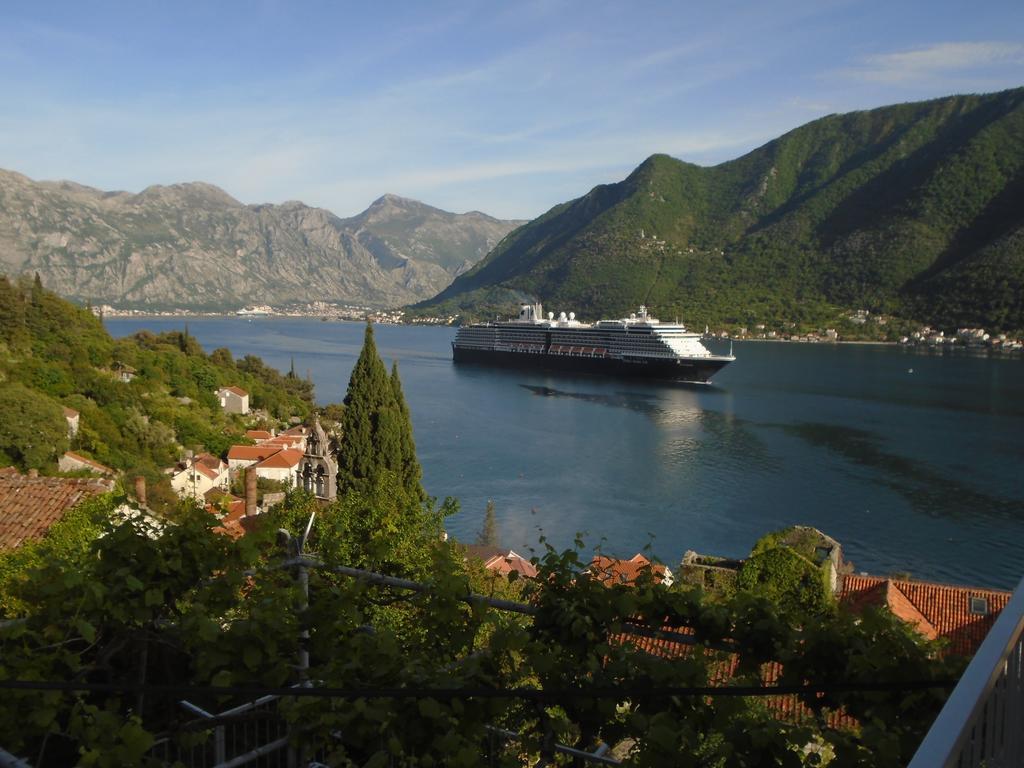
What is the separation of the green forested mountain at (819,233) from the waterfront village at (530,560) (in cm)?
7070

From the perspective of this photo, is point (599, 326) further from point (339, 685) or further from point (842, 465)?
point (339, 685)

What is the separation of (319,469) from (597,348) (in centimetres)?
4284

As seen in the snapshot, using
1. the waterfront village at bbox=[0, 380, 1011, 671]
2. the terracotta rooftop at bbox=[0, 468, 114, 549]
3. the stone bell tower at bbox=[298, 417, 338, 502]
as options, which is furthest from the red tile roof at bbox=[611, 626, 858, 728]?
the stone bell tower at bbox=[298, 417, 338, 502]

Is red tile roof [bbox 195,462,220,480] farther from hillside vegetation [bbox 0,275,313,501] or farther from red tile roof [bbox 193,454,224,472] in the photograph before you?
hillside vegetation [bbox 0,275,313,501]

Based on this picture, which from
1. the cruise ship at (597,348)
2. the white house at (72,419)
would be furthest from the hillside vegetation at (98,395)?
the cruise ship at (597,348)

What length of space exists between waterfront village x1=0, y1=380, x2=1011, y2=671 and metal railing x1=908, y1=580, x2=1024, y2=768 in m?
0.83

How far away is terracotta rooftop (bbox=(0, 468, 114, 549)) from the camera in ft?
23.2

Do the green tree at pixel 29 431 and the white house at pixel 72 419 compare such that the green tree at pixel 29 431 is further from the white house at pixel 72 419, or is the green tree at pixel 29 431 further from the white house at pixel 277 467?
the white house at pixel 277 467

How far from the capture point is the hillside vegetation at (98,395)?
52.3 ft

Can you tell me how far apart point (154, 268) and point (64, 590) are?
716 ft

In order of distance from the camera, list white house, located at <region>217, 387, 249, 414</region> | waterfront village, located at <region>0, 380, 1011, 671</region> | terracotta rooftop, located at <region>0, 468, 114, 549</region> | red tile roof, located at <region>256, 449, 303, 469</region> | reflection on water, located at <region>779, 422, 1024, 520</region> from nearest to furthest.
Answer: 1. waterfront village, located at <region>0, 380, 1011, 671</region>
2. terracotta rooftop, located at <region>0, 468, 114, 549</region>
3. reflection on water, located at <region>779, 422, 1024, 520</region>
4. red tile roof, located at <region>256, 449, 303, 469</region>
5. white house, located at <region>217, 387, 249, 414</region>

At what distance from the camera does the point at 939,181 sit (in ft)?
328

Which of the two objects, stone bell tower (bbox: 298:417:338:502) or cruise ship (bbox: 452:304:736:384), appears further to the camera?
cruise ship (bbox: 452:304:736:384)

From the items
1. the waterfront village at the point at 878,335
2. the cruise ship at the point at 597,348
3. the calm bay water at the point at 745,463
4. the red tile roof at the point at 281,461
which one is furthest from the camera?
the waterfront village at the point at 878,335
